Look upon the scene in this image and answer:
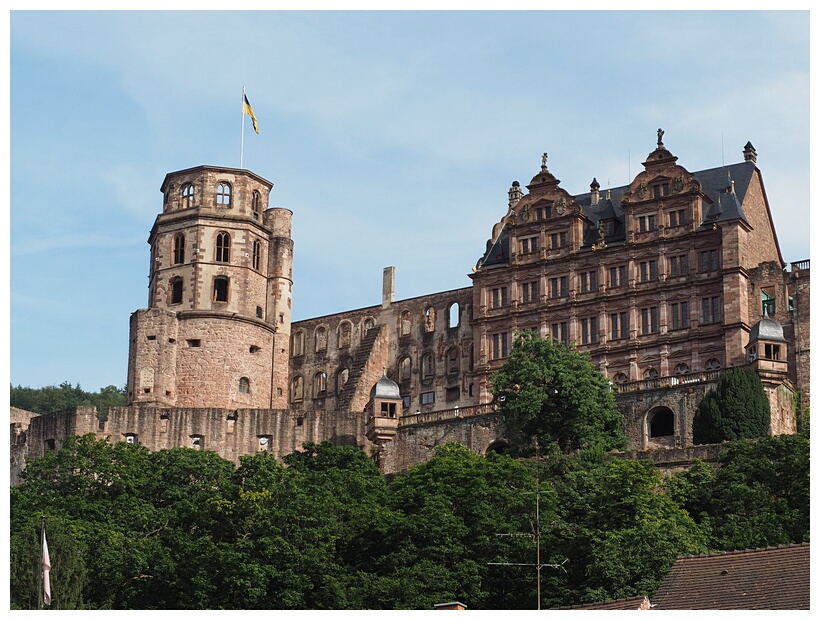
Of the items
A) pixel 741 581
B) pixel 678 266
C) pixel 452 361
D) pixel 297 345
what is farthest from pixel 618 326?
pixel 741 581

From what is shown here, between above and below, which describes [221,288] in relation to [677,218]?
below

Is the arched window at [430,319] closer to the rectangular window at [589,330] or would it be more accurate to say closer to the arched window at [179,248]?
the rectangular window at [589,330]

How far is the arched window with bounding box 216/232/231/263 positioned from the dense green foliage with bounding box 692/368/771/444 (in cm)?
3197

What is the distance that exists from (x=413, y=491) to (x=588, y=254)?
88.9 ft

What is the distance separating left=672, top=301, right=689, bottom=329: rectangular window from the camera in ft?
323

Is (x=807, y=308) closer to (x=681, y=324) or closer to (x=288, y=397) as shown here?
(x=681, y=324)

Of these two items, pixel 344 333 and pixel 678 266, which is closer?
pixel 678 266

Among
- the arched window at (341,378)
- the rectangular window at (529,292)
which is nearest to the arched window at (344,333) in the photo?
the arched window at (341,378)

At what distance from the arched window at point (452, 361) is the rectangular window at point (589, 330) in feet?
32.9

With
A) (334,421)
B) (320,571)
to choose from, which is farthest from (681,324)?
(320,571)

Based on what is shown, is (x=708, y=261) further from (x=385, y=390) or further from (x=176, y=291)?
(x=176, y=291)

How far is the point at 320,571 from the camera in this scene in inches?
2840

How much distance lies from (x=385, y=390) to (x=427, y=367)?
9.93 meters

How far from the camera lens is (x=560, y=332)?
10275cm
